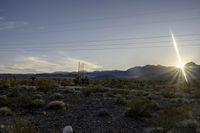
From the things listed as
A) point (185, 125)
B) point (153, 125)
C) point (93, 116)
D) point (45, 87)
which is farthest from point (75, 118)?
point (45, 87)

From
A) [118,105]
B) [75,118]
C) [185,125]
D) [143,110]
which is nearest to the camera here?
[185,125]

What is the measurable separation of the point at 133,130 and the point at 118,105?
30.4 ft

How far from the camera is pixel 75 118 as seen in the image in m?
17.3

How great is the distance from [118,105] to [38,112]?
22.6 ft

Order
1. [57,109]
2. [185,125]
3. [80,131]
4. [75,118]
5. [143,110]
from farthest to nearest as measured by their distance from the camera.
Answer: [57,109], [143,110], [75,118], [185,125], [80,131]

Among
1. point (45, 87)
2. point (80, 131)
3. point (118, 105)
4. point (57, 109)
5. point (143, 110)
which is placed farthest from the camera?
point (45, 87)

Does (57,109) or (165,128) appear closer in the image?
(165,128)

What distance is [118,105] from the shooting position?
24.4 metres

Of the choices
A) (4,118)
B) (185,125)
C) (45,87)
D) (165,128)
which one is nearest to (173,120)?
(185,125)

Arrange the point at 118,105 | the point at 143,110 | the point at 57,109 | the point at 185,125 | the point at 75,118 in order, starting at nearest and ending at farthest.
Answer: the point at 185,125 → the point at 75,118 → the point at 143,110 → the point at 57,109 → the point at 118,105

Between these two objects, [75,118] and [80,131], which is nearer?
[80,131]

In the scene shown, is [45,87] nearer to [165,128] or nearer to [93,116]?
[93,116]

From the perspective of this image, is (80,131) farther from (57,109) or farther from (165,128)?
(57,109)

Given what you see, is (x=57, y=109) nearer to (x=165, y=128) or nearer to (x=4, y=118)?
(x=4, y=118)
